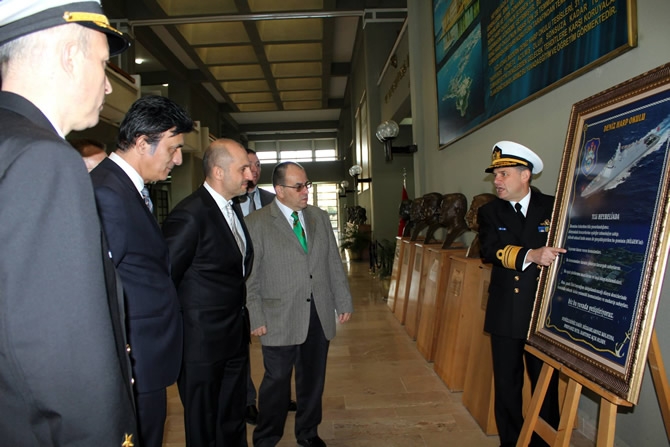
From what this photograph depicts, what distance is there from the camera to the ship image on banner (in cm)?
135

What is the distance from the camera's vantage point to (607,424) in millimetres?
→ 1367

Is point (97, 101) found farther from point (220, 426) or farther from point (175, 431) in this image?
point (175, 431)

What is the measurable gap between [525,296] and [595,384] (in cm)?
77

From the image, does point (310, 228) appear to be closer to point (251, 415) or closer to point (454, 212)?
point (251, 415)

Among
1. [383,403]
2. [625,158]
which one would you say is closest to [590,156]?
[625,158]

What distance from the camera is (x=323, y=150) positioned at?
79.6 feet

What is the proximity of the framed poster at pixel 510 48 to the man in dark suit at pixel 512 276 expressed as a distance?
663mm

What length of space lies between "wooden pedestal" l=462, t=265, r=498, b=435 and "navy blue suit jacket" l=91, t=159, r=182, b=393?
195cm

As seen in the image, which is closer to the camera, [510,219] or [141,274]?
[141,274]

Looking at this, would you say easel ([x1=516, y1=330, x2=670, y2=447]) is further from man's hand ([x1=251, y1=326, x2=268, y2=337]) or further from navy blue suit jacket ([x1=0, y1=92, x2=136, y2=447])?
navy blue suit jacket ([x1=0, y1=92, x2=136, y2=447])

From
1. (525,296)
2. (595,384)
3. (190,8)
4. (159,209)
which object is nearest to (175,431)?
(525,296)

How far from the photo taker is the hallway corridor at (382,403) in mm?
2547

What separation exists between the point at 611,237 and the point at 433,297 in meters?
2.41

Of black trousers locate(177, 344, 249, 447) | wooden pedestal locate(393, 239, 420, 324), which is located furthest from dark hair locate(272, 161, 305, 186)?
wooden pedestal locate(393, 239, 420, 324)
